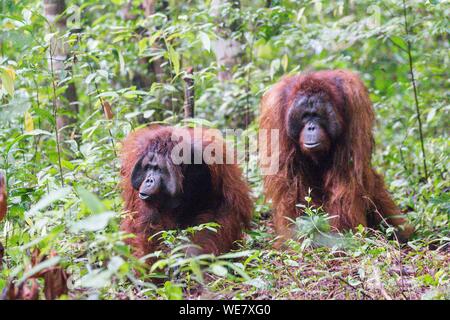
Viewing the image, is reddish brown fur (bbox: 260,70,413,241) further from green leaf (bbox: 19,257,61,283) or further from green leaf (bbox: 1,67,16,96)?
green leaf (bbox: 19,257,61,283)

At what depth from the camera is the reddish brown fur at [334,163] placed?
4602mm

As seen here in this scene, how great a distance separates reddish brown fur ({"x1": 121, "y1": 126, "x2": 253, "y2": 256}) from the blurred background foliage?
0.15 metres

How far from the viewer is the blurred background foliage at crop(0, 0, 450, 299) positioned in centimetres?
353

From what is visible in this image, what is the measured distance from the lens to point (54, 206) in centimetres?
458

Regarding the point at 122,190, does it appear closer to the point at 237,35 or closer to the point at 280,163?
the point at 280,163

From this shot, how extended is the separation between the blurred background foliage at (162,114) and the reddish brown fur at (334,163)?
1.15 ft

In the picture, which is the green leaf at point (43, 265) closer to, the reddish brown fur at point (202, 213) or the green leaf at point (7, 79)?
the reddish brown fur at point (202, 213)

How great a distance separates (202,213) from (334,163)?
1009mm

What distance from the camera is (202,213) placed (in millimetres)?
4430

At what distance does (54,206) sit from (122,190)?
18.9 inches

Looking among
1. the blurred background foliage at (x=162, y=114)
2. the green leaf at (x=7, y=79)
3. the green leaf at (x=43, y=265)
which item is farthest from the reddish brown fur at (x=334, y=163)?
the green leaf at (x=43, y=265)

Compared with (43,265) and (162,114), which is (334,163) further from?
(43,265)

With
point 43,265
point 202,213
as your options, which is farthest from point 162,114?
point 43,265
